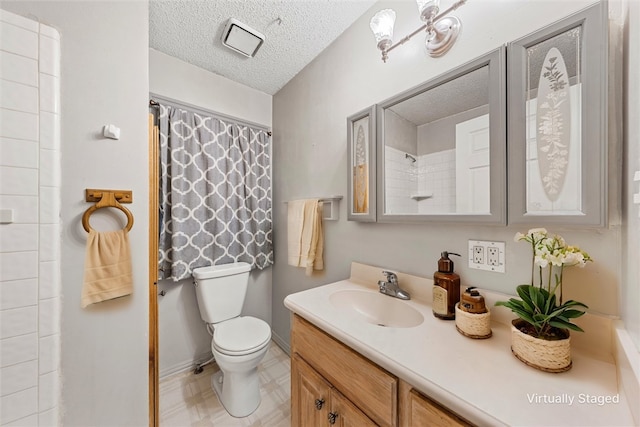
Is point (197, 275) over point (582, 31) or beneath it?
beneath

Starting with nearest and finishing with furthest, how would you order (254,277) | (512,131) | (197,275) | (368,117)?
(512,131) < (368,117) < (197,275) < (254,277)

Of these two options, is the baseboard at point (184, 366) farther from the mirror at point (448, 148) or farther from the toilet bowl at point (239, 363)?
the mirror at point (448, 148)

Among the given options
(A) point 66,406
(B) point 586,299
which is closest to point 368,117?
(B) point 586,299

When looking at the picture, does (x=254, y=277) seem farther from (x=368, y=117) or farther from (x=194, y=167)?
(x=368, y=117)

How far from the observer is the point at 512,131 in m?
0.73

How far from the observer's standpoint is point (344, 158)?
1390 millimetres

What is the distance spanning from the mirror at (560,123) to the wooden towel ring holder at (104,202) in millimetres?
1452

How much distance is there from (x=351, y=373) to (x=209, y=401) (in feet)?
4.14

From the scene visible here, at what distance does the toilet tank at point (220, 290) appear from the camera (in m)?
1.54

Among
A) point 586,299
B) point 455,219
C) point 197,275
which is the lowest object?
point 197,275

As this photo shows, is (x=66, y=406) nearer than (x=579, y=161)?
No

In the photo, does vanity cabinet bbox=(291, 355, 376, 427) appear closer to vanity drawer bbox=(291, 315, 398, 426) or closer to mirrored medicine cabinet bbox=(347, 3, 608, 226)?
vanity drawer bbox=(291, 315, 398, 426)

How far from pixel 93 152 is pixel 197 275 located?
0.92 meters

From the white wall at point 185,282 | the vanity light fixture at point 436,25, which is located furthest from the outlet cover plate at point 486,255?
the white wall at point 185,282
